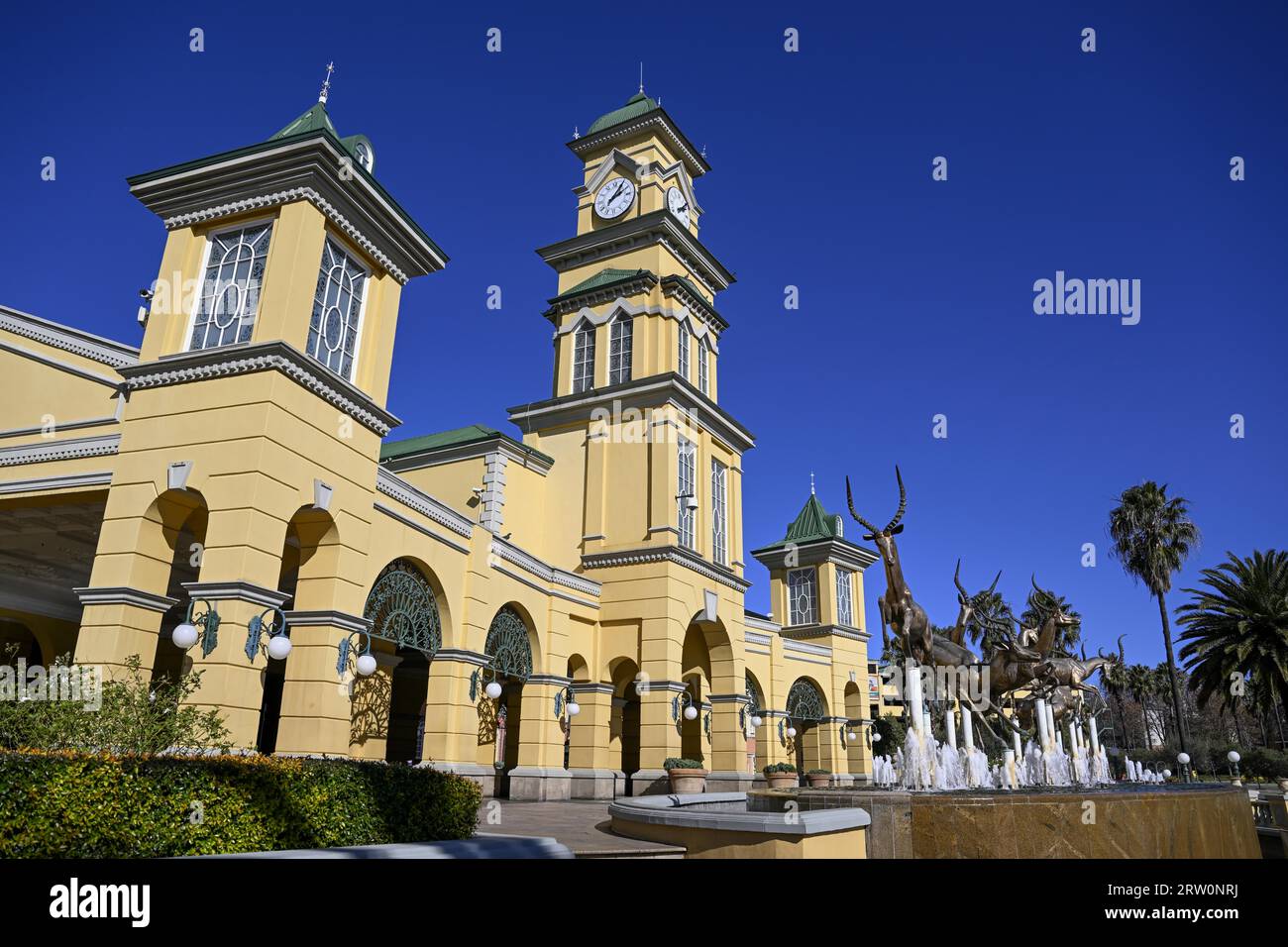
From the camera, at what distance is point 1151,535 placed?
4247 centimetres

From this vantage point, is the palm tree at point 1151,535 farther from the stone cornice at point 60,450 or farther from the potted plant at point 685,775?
the stone cornice at point 60,450

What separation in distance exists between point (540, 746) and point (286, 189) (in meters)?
15.3

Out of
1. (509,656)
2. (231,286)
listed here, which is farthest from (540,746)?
(231,286)

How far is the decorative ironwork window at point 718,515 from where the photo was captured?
1139 inches

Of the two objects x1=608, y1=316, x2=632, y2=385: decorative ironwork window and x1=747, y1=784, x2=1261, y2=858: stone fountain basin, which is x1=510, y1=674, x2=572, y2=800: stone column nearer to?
x1=608, y1=316, x2=632, y2=385: decorative ironwork window

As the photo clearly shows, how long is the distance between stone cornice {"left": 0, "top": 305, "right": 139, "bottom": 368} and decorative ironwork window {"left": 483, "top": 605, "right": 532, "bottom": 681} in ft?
32.1

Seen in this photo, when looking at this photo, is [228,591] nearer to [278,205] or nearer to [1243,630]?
[278,205]

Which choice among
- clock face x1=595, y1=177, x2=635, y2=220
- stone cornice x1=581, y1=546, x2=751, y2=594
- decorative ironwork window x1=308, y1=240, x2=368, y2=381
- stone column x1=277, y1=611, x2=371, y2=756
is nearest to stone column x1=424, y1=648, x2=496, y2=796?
stone column x1=277, y1=611, x2=371, y2=756

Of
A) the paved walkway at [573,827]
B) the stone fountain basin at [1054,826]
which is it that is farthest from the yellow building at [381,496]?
the stone fountain basin at [1054,826]

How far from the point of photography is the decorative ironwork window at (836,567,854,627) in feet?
129

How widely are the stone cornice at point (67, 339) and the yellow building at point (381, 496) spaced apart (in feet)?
0.21

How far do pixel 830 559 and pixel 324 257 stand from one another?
29219 millimetres
